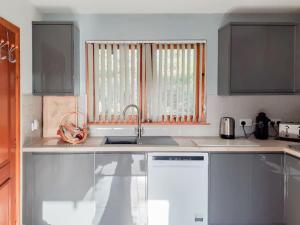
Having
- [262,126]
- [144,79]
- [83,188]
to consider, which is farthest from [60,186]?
[262,126]

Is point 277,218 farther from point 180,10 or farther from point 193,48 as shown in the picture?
point 180,10

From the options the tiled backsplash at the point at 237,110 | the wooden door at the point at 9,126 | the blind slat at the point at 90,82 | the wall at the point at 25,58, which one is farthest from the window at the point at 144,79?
the wooden door at the point at 9,126

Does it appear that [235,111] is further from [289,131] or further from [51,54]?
[51,54]

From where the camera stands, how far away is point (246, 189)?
2.83m

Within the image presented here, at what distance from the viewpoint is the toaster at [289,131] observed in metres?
3.09

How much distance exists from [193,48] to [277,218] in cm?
199

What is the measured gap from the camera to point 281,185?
2822 mm

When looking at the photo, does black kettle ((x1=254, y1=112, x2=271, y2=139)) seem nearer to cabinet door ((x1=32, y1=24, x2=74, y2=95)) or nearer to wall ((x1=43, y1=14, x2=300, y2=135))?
wall ((x1=43, y1=14, x2=300, y2=135))

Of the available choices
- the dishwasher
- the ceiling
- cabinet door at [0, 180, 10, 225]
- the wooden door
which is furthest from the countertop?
the ceiling

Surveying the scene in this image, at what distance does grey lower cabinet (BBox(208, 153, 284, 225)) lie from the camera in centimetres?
280

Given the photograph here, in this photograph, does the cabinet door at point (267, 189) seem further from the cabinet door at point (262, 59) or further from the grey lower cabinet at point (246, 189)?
the cabinet door at point (262, 59)

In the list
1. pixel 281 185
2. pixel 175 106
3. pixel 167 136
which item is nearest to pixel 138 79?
pixel 175 106

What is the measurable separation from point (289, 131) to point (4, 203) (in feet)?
9.26

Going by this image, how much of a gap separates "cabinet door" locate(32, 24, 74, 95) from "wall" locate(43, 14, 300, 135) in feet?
1.12
